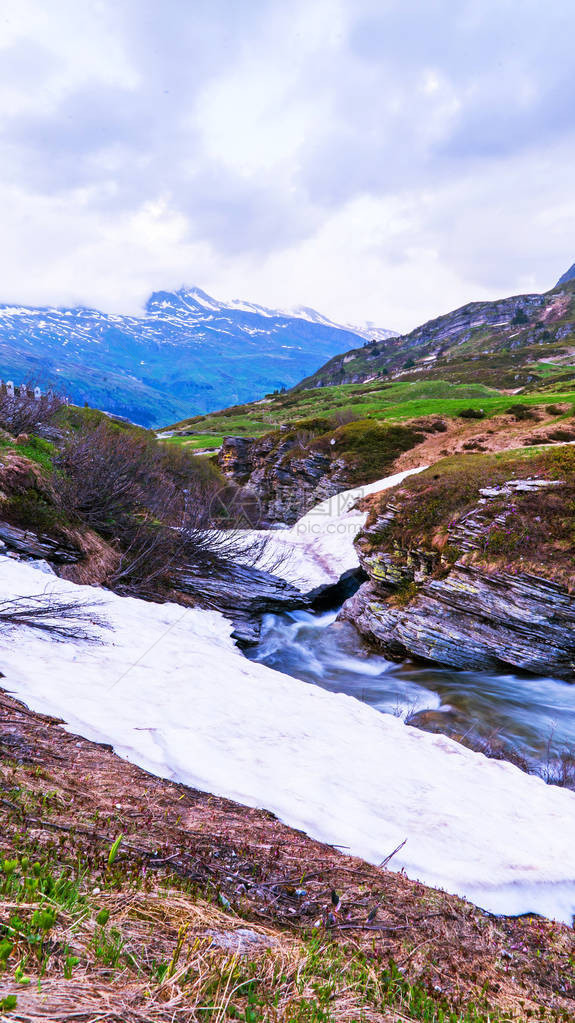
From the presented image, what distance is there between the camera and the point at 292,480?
4038cm

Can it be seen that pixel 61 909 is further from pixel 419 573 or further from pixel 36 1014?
pixel 419 573

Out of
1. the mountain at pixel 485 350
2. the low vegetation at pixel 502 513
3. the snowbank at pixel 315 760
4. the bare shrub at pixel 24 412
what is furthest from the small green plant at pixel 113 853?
the mountain at pixel 485 350

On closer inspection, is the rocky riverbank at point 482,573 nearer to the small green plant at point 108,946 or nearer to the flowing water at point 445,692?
the flowing water at point 445,692

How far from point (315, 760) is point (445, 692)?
23.3ft

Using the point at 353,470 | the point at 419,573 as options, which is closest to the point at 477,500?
the point at 419,573

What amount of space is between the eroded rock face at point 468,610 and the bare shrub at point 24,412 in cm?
1838

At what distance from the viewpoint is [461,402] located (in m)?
44.4

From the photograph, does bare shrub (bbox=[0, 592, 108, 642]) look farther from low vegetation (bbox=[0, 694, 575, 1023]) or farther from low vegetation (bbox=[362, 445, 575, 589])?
low vegetation (bbox=[362, 445, 575, 589])

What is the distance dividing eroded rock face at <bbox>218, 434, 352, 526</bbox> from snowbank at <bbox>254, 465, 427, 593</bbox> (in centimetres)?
444

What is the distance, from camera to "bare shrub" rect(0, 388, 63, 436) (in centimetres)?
2083

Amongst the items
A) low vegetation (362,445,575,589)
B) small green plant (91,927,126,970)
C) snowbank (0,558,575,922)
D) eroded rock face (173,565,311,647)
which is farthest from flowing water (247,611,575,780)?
small green plant (91,927,126,970)

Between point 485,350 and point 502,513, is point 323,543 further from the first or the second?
point 485,350

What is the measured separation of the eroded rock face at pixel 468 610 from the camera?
476 inches

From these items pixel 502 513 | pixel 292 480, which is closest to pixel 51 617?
pixel 502 513
